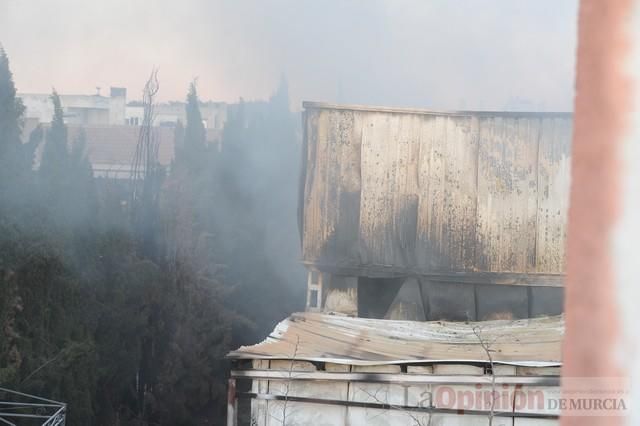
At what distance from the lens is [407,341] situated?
615 cm

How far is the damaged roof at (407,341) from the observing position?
204 inches

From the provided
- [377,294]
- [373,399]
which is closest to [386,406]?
[373,399]

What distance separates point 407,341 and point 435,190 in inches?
78.5

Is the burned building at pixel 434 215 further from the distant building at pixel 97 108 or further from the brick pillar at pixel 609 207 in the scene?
the distant building at pixel 97 108

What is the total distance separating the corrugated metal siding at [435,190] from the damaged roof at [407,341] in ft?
2.35

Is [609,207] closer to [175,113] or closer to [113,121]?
[113,121]

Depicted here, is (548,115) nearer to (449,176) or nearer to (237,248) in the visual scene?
(449,176)

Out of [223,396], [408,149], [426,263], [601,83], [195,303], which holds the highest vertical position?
[408,149]

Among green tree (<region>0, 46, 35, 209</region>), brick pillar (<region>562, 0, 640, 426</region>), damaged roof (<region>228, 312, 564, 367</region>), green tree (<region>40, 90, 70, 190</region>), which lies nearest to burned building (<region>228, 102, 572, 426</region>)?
damaged roof (<region>228, 312, 564, 367</region>)

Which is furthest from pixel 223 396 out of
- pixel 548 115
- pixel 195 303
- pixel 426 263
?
pixel 548 115

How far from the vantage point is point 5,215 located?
877 centimetres

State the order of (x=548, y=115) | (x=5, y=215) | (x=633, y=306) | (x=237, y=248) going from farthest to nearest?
(x=237, y=248)
(x=5, y=215)
(x=548, y=115)
(x=633, y=306)

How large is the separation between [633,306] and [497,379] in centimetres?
449

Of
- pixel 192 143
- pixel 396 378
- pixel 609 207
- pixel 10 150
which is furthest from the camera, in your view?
pixel 192 143
